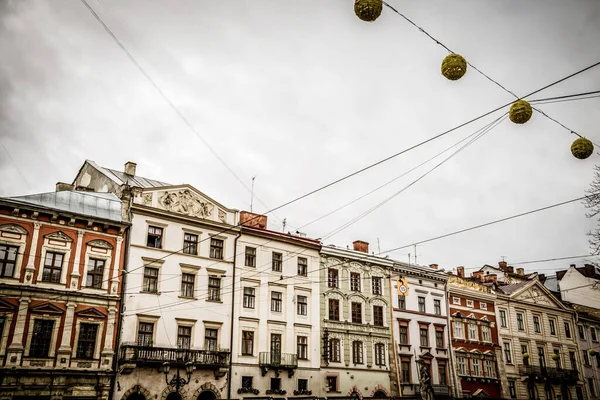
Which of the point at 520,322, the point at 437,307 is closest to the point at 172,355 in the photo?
the point at 437,307

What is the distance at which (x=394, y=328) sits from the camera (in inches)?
1624

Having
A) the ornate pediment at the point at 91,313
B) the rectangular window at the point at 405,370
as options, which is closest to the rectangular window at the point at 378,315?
the rectangular window at the point at 405,370

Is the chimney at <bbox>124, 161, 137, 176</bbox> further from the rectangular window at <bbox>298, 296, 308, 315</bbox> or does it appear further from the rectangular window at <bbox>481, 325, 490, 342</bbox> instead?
the rectangular window at <bbox>481, 325, 490, 342</bbox>

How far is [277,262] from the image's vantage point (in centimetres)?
3694

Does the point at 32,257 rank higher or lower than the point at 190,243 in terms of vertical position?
lower

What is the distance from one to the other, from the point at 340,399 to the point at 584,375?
32.5 m

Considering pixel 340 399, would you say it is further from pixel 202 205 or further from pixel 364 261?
pixel 202 205

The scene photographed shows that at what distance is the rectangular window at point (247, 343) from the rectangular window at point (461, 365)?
1957 cm

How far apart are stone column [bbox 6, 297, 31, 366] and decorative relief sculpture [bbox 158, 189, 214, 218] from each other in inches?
377

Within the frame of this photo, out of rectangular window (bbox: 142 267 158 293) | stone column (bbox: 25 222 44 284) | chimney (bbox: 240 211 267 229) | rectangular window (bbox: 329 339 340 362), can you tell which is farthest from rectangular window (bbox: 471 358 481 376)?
stone column (bbox: 25 222 44 284)

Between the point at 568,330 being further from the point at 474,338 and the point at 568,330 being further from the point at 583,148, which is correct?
the point at 583,148

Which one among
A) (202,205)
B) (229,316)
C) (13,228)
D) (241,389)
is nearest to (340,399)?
(241,389)

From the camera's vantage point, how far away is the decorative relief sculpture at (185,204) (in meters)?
32.7

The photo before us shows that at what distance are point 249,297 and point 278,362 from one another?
4679 mm
